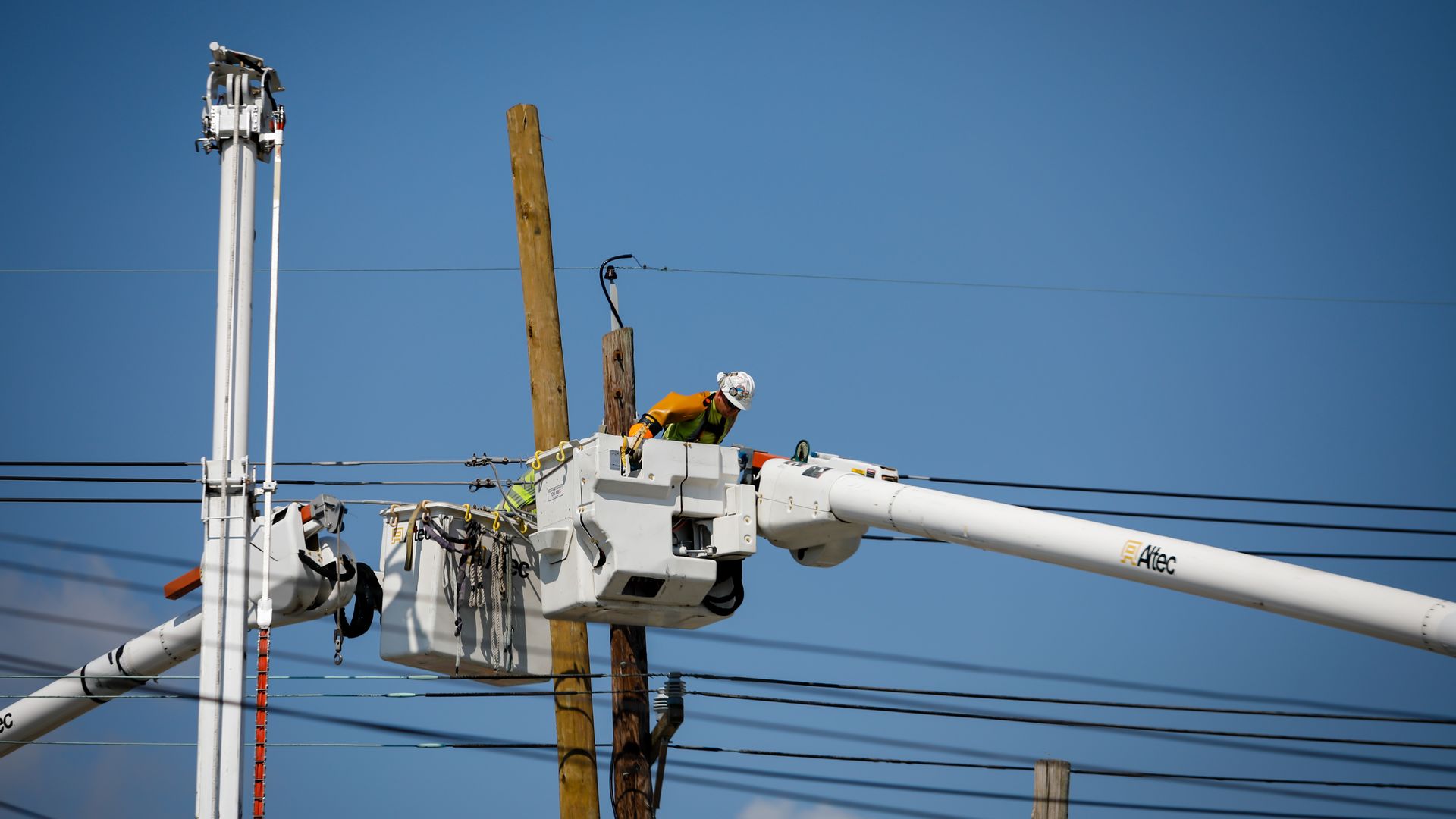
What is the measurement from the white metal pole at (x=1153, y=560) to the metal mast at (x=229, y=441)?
3887 mm

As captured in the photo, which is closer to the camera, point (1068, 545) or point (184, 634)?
point (1068, 545)

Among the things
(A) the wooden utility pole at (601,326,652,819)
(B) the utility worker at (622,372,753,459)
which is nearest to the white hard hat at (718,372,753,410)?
(B) the utility worker at (622,372,753,459)

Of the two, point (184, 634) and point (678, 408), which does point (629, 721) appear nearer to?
point (678, 408)

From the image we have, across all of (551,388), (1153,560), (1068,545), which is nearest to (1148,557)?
(1153,560)

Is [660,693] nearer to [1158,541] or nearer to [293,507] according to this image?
[293,507]

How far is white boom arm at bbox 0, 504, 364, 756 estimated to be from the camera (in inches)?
549

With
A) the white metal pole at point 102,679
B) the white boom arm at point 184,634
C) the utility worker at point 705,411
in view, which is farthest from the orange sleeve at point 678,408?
the white metal pole at point 102,679

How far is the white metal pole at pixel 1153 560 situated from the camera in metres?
10.0

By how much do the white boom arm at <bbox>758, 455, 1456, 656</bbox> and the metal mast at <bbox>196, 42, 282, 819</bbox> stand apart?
11.5 feet

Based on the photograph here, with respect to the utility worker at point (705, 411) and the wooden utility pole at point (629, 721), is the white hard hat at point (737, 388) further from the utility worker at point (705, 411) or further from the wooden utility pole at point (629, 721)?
the wooden utility pole at point (629, 721)

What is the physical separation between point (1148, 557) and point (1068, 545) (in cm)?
53

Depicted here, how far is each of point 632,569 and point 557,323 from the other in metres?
3.03

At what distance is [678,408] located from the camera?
13477mm

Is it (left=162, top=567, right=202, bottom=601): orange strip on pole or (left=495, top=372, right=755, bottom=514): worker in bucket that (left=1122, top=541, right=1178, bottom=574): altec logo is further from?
(left=162, top=567, right=202, bottom=601): orange strip on pole
